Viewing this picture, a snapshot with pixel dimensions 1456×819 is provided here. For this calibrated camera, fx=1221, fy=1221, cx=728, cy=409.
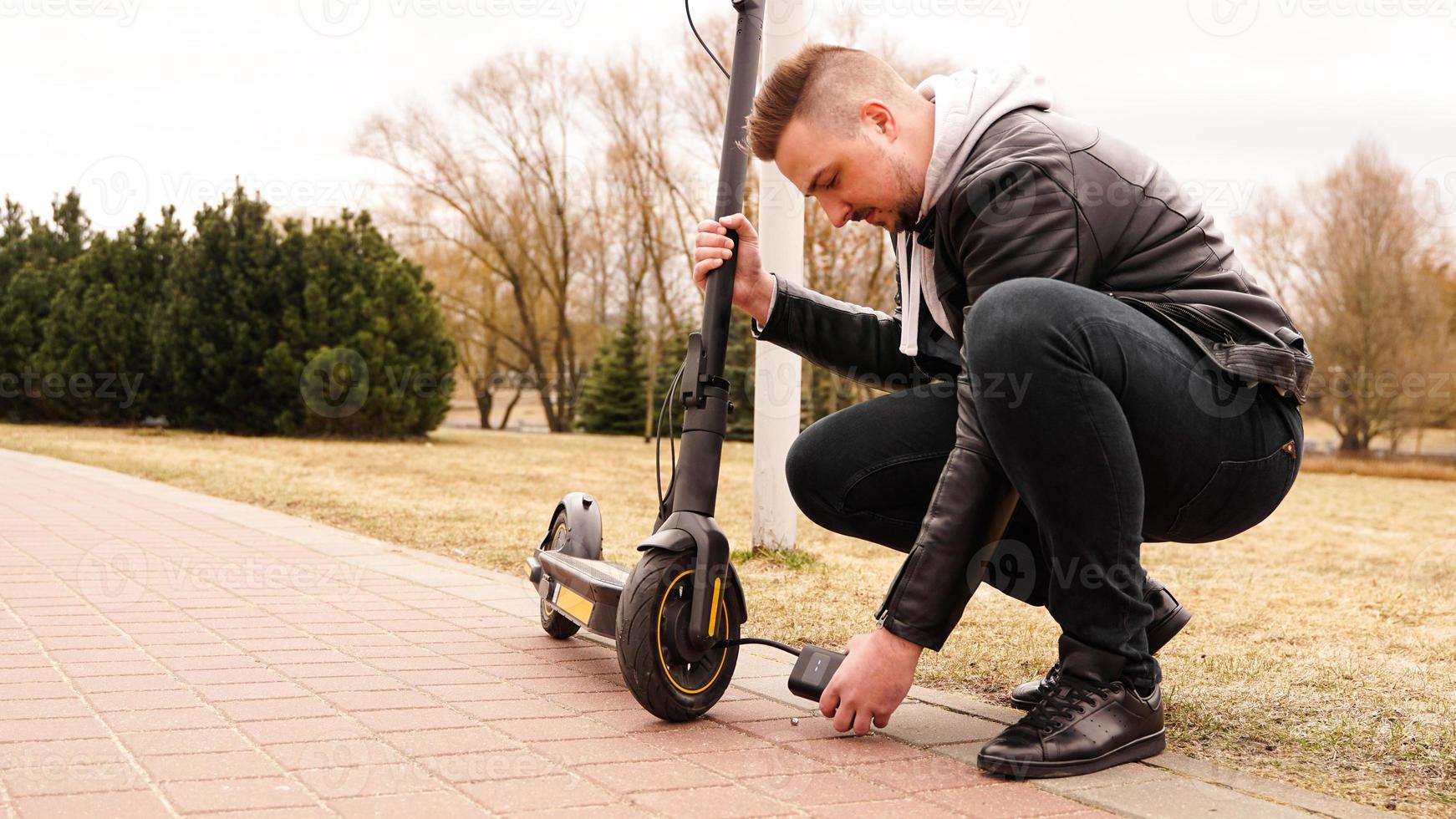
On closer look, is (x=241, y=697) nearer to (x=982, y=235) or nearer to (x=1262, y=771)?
(x=982, y=235)

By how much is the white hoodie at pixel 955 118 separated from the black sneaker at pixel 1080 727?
27.8 inches

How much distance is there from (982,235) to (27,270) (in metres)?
23.9

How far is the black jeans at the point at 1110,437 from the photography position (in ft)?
6.45

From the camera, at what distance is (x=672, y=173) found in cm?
2498

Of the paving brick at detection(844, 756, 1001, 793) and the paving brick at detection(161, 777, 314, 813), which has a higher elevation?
the paving brick at detection(844, 756, 1001, 793)

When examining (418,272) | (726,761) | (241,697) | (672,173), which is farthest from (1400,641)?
(672,173)

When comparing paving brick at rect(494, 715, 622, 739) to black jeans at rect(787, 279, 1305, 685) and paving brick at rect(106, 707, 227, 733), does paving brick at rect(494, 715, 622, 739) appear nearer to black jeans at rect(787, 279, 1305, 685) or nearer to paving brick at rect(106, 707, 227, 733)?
paving brick at rect(106, 707, 227, 733)

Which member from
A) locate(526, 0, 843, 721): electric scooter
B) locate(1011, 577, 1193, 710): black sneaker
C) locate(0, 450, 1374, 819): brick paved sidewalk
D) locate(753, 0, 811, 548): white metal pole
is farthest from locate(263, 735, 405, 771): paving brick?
locate(753, 0, 811, 548): white metal pole

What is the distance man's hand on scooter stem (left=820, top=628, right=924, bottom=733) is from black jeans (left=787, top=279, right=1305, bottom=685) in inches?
10.6

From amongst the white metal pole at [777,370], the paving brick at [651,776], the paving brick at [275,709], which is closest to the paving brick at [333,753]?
the paving brick at [275,709]

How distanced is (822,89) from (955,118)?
0.79ft

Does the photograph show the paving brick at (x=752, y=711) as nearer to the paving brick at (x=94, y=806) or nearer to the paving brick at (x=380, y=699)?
the paving brick at (x=380, y=699)

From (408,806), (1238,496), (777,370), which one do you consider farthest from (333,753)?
(777,370)

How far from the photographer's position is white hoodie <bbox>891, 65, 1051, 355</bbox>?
215 cm
